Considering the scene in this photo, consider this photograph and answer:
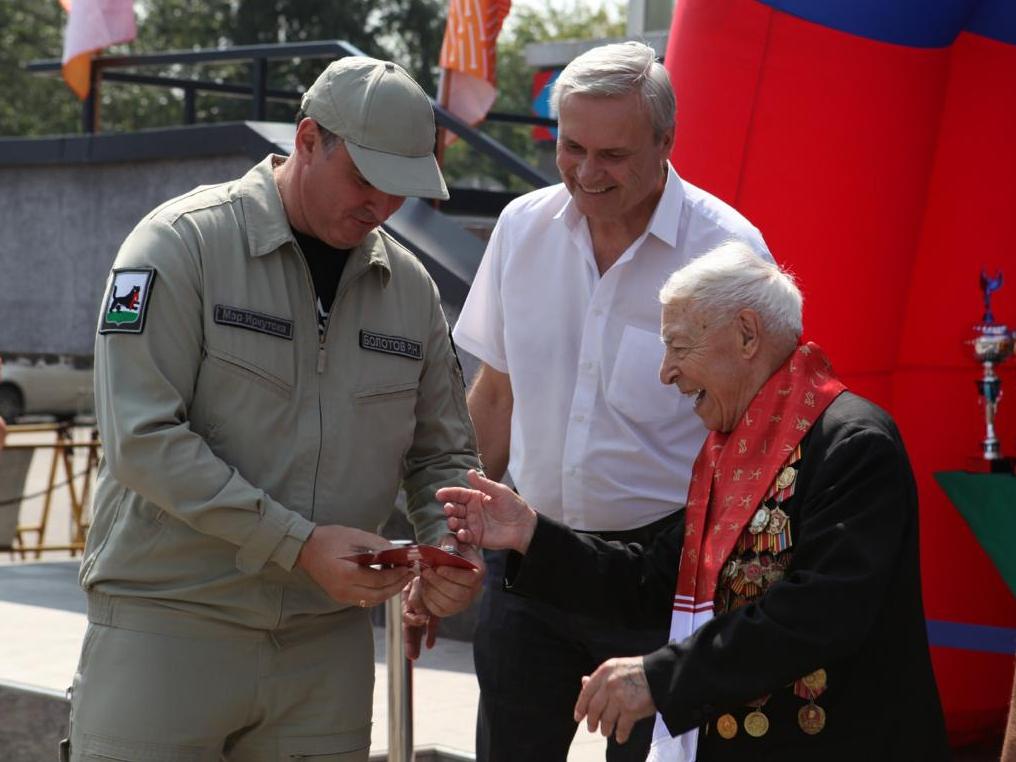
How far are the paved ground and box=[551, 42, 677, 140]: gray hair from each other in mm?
2392

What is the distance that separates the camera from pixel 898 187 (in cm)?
470

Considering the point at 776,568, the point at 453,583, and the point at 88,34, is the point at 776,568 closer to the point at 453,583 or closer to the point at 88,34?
the point at 453,583

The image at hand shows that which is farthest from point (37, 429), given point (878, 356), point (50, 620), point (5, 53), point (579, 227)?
point (5, 53)

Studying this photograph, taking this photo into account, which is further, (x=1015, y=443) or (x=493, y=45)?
(x=493, y=45)

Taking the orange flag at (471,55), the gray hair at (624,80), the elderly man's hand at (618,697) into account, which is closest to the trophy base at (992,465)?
the gray hair at (624,80)

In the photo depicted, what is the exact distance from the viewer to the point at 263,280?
290cm

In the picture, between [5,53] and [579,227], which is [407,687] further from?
[5,53]

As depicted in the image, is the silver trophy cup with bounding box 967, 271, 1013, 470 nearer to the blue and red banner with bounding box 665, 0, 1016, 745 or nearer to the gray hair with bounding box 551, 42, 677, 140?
the blue and red banner with bounding box 665, 0, 1016, 745

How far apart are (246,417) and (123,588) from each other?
383mm

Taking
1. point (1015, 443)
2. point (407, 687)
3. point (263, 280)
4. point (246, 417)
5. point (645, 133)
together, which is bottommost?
point (407, 687)

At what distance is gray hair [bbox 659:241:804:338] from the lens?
9.03 feet

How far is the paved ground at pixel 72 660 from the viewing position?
5.20 metres

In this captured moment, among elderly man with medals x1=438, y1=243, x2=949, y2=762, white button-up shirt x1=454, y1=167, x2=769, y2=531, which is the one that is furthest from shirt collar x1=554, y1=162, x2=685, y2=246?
elderly man with medals x1=438, y1=243, x2=949, y2=762

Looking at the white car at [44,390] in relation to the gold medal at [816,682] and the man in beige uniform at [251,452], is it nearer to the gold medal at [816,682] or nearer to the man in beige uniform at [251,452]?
the man in beige uniform at [251,452]
